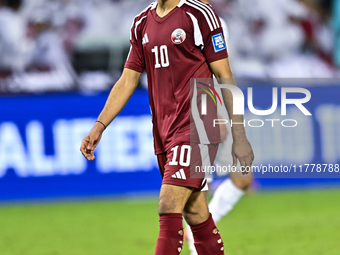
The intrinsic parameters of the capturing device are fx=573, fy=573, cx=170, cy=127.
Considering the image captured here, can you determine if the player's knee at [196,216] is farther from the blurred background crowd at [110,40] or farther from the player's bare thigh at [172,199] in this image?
the blurred background crowd at [110,40]

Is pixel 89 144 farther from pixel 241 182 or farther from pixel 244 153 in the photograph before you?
pixel 241 182

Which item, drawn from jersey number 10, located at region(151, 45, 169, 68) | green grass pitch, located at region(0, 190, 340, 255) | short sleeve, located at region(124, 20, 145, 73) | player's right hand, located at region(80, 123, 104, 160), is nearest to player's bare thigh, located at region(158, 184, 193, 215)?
player's right hand, located at region(80, 123, 104, 160)

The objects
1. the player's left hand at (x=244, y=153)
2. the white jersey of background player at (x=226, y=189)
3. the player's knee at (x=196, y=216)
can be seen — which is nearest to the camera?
the player's left hand at (x=244, y=153)

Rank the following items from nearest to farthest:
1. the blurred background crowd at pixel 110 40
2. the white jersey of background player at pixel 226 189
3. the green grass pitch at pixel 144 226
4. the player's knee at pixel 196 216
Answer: the player's knee at pixel 196 216 → the white jersey of background player at pixel 226 189 → the green grass pitch at pixel 144 226 → the blurred background crowd at pixel 110 40

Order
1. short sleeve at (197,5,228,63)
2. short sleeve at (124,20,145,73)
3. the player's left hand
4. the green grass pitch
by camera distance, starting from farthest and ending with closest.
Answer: the green grass pitch < short sleeve at (124,20,145,73) < short sleeve at (197,5,228,63) < the player's left hand

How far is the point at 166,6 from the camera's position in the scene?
3.12 m

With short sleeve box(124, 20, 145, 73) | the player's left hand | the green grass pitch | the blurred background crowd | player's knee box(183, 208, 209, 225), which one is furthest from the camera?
the blurred background crowd

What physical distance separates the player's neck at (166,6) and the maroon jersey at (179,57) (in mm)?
29

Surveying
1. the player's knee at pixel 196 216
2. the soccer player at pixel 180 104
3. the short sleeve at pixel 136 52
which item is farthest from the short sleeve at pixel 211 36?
the player's knee at pixel 196 216

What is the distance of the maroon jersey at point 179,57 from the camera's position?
2.99 m

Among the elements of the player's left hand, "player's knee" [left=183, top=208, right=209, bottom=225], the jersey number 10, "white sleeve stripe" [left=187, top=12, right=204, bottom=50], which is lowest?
"player's knee" [left=183, top=208, right=209, bottom=225]

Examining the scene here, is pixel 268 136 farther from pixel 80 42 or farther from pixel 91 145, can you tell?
pixel 91 145

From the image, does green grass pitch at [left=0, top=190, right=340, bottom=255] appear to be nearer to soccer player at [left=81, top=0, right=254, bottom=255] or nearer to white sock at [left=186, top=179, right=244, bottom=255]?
white sock at [left=186, top=179, right=244, bottom=255]

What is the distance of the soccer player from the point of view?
290cm
